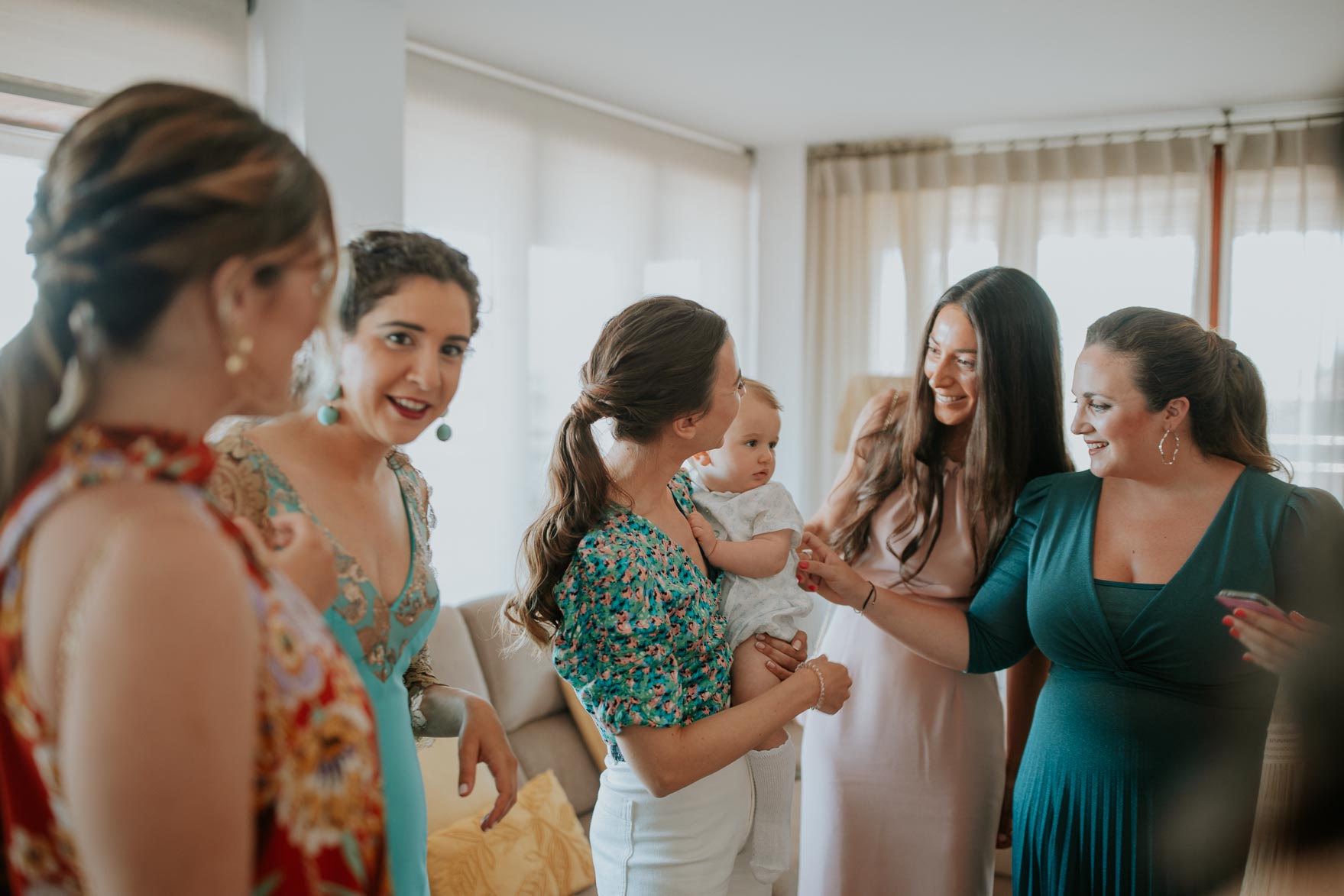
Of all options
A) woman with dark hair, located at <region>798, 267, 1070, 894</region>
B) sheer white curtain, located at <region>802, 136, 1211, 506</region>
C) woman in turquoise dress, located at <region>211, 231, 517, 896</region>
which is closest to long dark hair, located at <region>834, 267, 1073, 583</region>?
woman with dark hair, located at <region>798, 267, 1070, 894</region>

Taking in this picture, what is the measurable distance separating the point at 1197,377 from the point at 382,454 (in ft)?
4.57

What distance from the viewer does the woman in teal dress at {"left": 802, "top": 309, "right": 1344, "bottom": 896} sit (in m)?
1.59

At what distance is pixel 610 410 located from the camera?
55.7 inches

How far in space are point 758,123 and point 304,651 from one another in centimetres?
457

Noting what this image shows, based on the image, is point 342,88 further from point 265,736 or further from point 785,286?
point 785,286

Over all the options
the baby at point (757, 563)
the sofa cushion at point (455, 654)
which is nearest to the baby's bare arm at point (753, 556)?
the baby at point (757, 563)

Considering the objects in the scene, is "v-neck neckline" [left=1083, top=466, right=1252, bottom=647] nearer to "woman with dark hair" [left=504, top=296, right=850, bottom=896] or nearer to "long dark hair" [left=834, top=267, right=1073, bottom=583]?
"long dark hair" [left=834, top=267, right=1073, bottom=583]

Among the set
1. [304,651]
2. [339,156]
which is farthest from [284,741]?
[339,156]

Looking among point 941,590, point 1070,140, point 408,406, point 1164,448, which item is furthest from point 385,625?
point 1070,140

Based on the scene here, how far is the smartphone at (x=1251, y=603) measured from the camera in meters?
1.48

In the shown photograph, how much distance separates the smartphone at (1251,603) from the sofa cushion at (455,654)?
2031 millimetres

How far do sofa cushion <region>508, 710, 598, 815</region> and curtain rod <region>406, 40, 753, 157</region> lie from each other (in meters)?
2.54

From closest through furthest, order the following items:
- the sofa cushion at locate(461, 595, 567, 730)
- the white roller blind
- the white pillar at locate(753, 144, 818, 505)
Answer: the white roller blind → the sofa cushion at locate(461, 595, 567, 730) → the white pillar at locate(753, 144, 818, 505)

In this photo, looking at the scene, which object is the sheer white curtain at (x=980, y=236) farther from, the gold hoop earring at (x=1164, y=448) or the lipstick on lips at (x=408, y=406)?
the lipstick on lips at (x=408, y=406)
